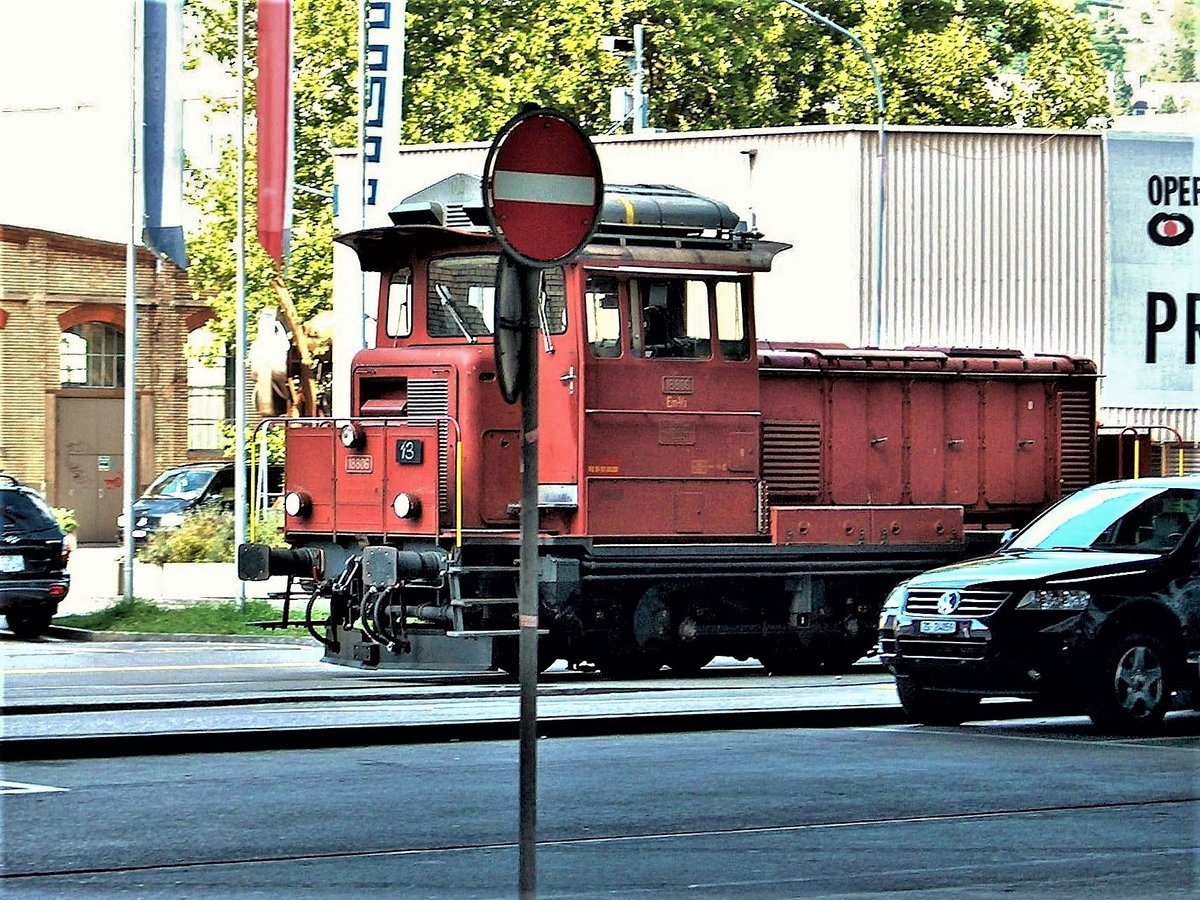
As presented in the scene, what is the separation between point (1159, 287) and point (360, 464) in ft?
38.0

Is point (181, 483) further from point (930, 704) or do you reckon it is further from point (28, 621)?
point (930, 704)

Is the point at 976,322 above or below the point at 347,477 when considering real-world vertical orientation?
above

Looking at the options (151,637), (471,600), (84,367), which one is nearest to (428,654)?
(471,600)

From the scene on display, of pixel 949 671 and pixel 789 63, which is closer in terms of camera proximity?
pixel 949 671

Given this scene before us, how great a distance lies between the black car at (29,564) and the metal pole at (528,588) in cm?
1980

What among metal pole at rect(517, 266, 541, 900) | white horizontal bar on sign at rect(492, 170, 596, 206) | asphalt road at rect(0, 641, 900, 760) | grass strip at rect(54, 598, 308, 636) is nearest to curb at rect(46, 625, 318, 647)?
grass strip at rect(54, 598, 308, 636)

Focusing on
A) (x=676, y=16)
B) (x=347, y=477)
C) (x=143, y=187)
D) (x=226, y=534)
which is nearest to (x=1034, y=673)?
(x=347, y=477)

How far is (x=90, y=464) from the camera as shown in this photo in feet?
180

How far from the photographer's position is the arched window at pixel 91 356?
2175 inches

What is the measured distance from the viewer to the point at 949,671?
50.1 feet

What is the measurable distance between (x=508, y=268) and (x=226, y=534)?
30123 millimetres

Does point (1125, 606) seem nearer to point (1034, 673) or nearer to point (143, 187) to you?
point (1034, 673)

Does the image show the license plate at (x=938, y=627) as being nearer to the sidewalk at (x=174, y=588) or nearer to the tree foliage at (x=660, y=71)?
the sidewalk at (x=174, y=588)

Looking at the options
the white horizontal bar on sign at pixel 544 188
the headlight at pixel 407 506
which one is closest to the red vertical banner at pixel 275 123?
the headlight at pixel 407 506
